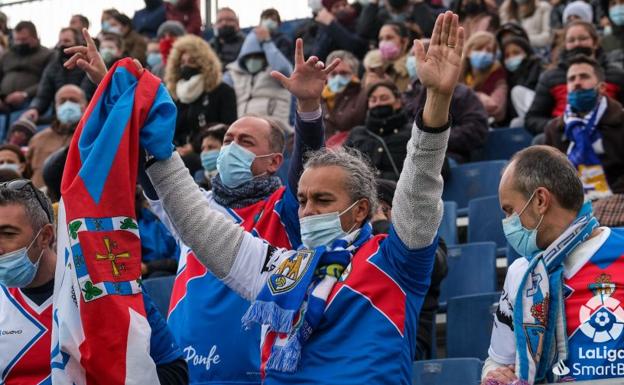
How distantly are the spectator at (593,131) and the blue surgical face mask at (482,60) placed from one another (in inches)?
87.3

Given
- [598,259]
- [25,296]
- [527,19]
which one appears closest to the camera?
[598,259]

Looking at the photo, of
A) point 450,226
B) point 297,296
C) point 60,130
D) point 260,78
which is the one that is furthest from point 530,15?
point 297,296

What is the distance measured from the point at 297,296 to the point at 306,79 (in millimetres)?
863

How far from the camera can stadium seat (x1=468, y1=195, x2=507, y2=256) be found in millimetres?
6977

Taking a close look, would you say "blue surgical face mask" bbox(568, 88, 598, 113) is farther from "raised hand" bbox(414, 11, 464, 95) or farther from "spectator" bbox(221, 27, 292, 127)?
"raised hand" bbox(414, 11, 464, 95)

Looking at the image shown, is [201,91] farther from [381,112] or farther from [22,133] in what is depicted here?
[22,133]

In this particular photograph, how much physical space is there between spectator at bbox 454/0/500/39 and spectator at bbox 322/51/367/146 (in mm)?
1359

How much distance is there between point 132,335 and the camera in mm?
3471

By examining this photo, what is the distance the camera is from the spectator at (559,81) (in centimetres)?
805

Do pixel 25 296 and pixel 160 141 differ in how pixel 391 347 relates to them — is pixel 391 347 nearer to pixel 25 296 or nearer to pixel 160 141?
pixel 160 141

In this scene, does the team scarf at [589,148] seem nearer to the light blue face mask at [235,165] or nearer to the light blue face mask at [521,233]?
the light blue face mask at [235,165]

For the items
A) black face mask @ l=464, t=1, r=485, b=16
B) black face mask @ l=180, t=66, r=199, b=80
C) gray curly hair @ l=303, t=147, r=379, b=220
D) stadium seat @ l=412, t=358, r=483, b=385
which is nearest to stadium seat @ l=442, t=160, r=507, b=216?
black face mask @ l=180, t=66, r=199, b=80

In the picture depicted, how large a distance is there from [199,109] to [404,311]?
18.5 feet

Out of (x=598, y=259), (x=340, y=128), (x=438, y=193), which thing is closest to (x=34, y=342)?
(x=438, y=193)
